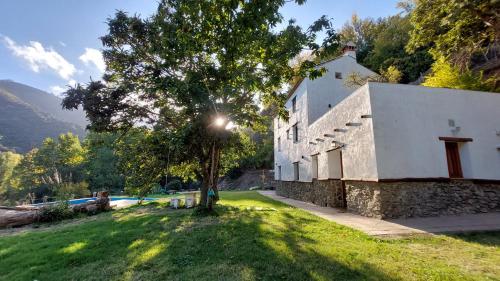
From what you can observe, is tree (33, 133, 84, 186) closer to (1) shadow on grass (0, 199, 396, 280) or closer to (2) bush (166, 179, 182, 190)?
(2) bush (166, 179, 182, 190)

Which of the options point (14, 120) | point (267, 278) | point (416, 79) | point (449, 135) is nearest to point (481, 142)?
point (449, 135)

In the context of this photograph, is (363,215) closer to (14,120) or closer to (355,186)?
(355,186)

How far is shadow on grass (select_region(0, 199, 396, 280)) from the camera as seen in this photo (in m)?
4.06

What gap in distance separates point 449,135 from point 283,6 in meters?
8.34

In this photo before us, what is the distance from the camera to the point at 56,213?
11.6 meters

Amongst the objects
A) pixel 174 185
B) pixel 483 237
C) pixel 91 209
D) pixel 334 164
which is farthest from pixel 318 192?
pixel 174 185

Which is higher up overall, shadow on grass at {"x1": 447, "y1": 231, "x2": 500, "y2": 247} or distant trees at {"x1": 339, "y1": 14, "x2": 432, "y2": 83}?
distant trees at {"x1": 339, "y1": 14, "x2": 432, "y2": 83}

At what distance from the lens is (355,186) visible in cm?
1066

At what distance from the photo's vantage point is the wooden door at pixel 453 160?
9.89m

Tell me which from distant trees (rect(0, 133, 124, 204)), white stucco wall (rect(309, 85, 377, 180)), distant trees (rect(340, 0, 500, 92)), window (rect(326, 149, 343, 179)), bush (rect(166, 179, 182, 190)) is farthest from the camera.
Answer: bush (rect(166, 179, 182, 190))

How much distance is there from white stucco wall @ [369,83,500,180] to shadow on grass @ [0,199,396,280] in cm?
475

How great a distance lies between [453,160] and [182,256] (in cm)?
1121

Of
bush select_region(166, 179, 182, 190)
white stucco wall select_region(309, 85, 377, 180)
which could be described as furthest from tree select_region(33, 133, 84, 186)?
white stucco wall select_region(309, 85, 377, 180)

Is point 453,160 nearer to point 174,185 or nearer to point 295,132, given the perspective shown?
point 295,132
